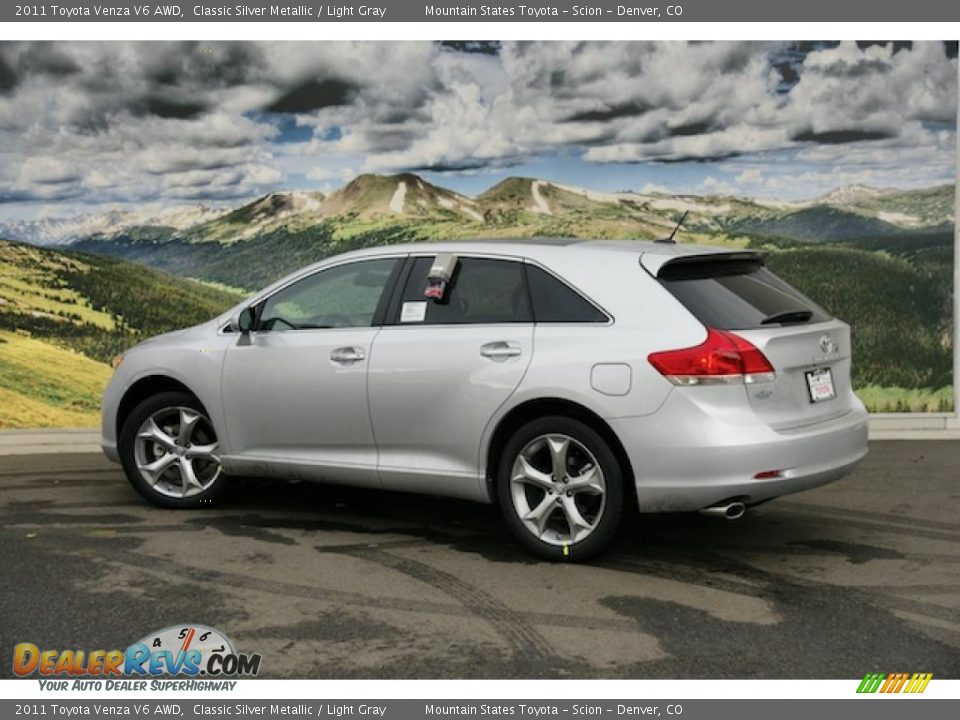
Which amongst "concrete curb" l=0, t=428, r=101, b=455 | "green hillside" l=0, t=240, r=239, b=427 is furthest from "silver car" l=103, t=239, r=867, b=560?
"green hillside" l=0, t=240, r=239, b=427

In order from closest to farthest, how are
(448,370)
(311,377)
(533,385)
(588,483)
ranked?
(588,483)
(533,385)
(448,370)
(311,377)

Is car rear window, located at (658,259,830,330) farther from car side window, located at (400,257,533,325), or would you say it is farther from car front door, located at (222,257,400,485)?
car front door, located at (222,257,400,485)

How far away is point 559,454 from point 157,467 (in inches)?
108

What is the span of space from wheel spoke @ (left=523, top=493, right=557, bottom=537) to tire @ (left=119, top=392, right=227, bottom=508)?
7.23 ft

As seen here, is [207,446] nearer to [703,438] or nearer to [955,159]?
→ [703,438]

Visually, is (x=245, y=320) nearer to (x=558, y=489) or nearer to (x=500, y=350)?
(x=500, y=350)

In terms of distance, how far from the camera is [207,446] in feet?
25.3

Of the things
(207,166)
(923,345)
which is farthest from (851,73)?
(207,166)

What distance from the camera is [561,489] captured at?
6.29 meters

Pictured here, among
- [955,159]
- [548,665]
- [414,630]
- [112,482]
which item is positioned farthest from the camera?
[955,159]

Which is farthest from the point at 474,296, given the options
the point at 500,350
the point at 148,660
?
the point at 148,660

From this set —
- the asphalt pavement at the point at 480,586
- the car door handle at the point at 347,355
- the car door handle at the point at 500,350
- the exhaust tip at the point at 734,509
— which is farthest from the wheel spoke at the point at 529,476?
the car door handle at the point at 347,355

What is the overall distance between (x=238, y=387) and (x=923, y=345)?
21.4 feet
